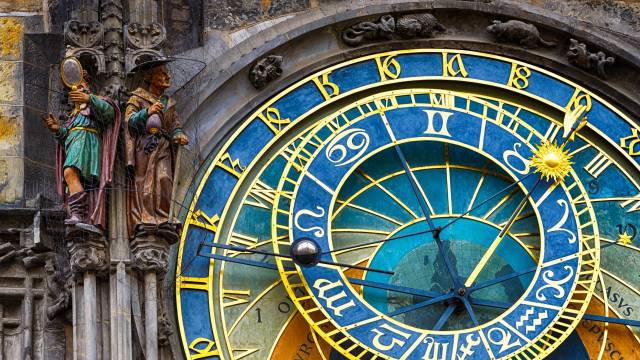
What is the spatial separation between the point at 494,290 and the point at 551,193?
0.57 metres

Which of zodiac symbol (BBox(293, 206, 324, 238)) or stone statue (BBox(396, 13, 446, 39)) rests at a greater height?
stone statue (BBox(396, 13, 446, 39))

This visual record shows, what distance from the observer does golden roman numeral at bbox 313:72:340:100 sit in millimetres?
13883

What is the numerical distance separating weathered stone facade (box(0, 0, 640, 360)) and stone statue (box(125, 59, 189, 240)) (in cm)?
8

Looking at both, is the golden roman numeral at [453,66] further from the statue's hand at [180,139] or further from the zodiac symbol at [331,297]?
the statue's hand at [180,139]

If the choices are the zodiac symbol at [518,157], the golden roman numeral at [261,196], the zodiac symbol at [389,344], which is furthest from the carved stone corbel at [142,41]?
the zodiac symbol at [518,157]

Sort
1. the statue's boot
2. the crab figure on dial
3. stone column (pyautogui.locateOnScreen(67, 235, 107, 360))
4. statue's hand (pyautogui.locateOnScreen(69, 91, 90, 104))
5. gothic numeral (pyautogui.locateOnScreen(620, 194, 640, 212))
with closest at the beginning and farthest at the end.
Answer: stone column (pyautogui.locateOnScreen(67, 235, 107, 360)), the statue's boot, statue's hand (pyautogui.locateOnScreen(69, 91, 90, 104)), the crab figure on dial, gothic numeral (pyautogui.locateOnScreen(620, 194, 640, 212))

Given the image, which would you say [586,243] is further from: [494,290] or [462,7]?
[462,7]

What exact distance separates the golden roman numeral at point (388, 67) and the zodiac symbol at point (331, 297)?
1210mm

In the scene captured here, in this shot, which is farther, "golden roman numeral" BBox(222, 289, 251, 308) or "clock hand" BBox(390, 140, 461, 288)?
"clock hand" BBox(390, 140, 461, 288)

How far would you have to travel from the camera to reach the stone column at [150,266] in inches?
506

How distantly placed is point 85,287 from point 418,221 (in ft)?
6.03

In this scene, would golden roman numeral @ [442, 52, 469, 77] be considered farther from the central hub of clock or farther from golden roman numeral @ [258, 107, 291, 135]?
golden roman numeral @ [258, 107, 291, 135]

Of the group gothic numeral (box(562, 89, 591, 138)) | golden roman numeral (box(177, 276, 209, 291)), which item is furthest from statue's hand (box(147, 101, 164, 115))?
gothic numeral (box(562, 89, 591, 138))

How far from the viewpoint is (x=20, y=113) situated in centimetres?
1362
